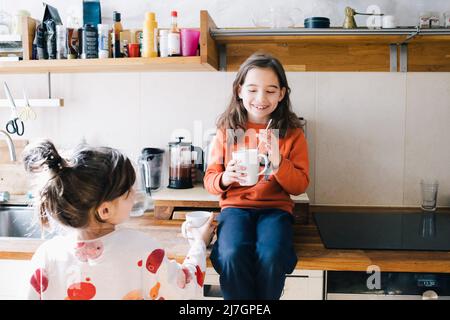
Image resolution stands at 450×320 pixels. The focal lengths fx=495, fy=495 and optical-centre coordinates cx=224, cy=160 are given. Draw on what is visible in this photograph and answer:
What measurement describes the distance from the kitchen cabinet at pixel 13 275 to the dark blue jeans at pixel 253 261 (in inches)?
23.1

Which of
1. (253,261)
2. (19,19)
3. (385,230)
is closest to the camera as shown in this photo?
(253,261)

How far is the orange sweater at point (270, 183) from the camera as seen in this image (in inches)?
57.9

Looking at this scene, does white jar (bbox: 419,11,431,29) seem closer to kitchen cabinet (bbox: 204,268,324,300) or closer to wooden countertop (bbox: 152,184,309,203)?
wooden countertop (bbox: 152,184,309,203)

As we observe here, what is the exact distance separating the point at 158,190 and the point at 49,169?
0.98 meters

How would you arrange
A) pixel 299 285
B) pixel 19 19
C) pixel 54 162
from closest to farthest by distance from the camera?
pixel 54 162 < pixel 299 285 < pixel 19 19

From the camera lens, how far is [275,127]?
1555 millimetres

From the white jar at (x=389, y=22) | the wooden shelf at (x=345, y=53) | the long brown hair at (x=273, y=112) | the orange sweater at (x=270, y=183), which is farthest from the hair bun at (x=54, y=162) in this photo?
the white jar at (x=389, y=22)

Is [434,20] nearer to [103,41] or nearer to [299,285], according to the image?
[299,285]

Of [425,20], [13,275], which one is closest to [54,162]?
[13,275]

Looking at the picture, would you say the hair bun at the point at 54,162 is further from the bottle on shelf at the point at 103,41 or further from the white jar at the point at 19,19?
the white jar at the point at 19,19

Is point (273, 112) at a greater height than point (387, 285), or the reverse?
point (273, 112)

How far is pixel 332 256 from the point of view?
1.37 metres

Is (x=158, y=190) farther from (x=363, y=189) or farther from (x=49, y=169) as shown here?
(x=49, y=169)

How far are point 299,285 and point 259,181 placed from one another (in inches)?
12.8
